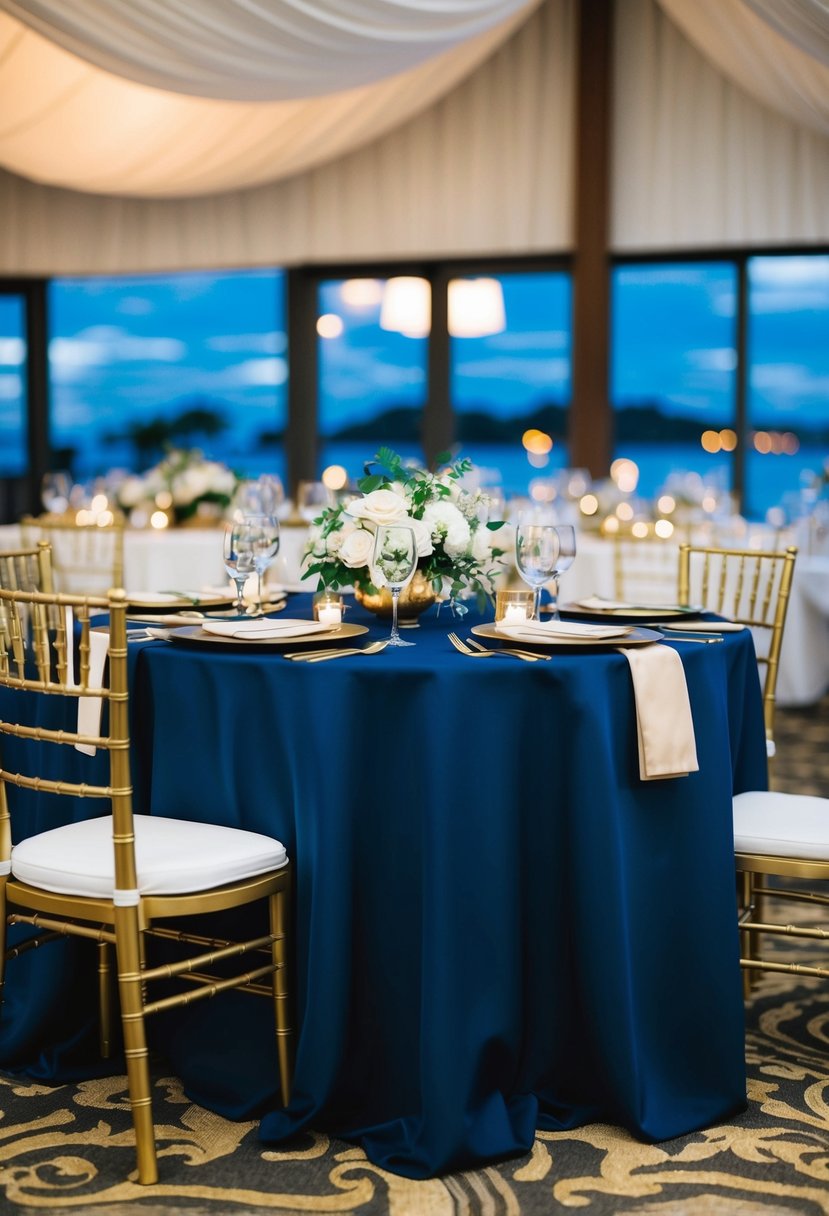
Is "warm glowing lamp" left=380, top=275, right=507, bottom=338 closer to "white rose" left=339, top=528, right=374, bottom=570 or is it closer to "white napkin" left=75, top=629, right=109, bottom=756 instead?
"white rose" left=339, top=528, right=374, bottom=570

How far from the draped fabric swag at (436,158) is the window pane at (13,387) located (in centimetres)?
44

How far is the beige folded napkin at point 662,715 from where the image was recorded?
2518 millimetres

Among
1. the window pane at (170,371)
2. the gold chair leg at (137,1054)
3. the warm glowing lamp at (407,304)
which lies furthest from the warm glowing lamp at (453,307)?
the gold chair leg at (137,1054)

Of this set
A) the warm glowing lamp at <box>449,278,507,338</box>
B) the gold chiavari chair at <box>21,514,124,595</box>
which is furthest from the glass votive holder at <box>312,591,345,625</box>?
the warm glowing lamp at <box>449,278,507,338</box>

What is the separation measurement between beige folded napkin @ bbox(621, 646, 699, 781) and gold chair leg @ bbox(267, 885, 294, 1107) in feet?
2.36

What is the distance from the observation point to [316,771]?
2482mm

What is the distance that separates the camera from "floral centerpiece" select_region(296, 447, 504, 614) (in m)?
2.99

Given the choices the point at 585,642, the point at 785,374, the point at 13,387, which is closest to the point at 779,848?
the point at 585,642

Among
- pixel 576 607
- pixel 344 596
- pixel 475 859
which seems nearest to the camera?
pixel 475 859

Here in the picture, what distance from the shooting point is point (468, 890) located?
8.00ft

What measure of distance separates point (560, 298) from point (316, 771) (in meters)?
7.79

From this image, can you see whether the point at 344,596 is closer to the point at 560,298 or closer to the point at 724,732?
the point at 724,732

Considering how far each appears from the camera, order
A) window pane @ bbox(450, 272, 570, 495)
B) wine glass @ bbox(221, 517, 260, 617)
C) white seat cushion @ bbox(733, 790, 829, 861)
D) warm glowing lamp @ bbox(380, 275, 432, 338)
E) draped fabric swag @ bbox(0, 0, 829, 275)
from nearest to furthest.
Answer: white seat cushion @ bbox(733, 790, 829, 861) < wine glass @ bbox(221, 517, 260, 617) < draped fabric swag @ bbox(0, 0, 829, 275) < warm glowing lamp @ bbox(380, 275, 432, 338) < window pane @ bbox(450, 272, 570, 495)

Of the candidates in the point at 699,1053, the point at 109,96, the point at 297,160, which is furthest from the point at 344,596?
the point at 297,160
